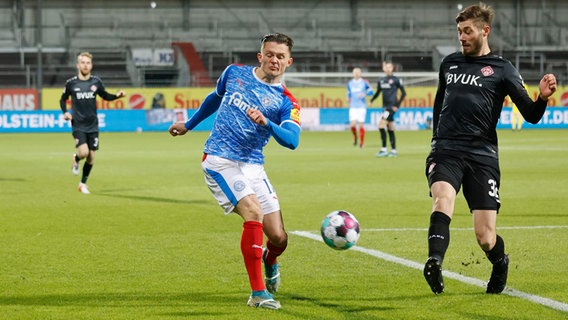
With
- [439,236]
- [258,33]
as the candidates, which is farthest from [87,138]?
[258,33]

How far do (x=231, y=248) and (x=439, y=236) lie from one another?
371 cm

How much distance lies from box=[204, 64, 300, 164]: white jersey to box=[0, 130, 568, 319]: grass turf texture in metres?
1.10

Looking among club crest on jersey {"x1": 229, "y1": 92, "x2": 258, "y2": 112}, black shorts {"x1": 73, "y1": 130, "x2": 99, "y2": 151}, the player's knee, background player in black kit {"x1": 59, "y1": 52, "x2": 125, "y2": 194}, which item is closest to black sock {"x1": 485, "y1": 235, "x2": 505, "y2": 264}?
the player's knee

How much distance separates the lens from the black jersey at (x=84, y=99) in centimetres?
1831

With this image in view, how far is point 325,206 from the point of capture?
1523 cm

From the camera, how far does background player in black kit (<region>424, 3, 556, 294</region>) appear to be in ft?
24.8

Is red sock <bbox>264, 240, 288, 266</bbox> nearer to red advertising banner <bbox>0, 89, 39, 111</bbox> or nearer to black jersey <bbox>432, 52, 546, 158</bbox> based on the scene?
black jersey <bbox>432, 52, 546, 158</bbox>

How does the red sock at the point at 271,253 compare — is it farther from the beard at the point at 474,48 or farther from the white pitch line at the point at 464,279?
the beard at the point at 474,48

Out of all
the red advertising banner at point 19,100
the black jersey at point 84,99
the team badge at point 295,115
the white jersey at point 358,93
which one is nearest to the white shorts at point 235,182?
the team badge at point 295,115

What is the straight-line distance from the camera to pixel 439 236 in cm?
729

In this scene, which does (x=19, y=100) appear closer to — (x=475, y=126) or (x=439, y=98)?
(x=439, y=98)

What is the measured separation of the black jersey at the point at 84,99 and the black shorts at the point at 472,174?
11.4 metres

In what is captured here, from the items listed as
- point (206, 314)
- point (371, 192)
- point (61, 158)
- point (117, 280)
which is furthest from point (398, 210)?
point (61, 158)

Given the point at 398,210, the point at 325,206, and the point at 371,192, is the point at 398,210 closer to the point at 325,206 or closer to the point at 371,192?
the point at 325,206
